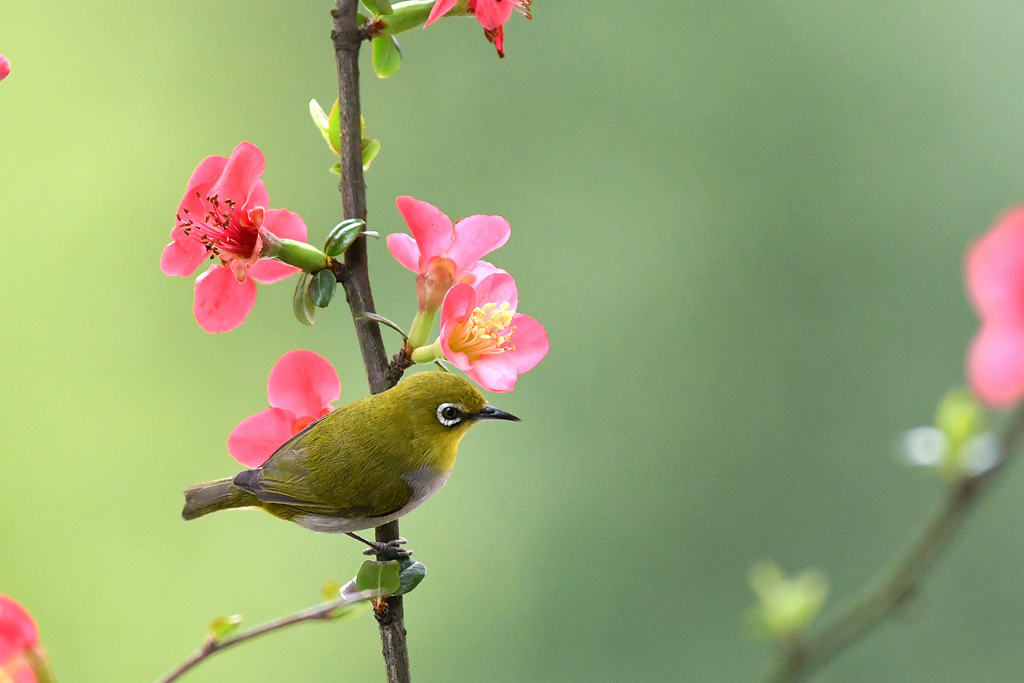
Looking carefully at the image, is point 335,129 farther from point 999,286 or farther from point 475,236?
point 999,286

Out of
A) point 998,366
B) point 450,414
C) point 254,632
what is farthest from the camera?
point 450,414

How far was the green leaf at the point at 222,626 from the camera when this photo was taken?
1.15 ft

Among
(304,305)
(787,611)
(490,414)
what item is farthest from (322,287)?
(787,611)

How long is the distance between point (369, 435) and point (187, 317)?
216 centimetres

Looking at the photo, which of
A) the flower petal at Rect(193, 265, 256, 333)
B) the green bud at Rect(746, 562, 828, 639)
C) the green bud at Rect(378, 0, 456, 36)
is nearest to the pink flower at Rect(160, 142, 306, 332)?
the flower petal at Rect(193, 265, 256, 333)

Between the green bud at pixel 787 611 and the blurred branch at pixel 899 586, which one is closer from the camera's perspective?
the blurred branch at pixel 899 586

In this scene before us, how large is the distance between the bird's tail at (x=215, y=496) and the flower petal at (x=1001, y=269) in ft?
1.35

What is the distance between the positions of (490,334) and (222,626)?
0.18 m

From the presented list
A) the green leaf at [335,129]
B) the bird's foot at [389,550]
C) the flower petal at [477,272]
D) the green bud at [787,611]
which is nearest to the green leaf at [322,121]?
the green leaf at [335,129]

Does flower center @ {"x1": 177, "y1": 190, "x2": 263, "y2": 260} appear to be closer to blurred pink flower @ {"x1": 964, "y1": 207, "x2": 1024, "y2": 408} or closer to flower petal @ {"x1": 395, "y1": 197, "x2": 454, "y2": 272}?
flower petal @ {"x1": 395, "y1": 197, "x2": 454, "y2": 272}

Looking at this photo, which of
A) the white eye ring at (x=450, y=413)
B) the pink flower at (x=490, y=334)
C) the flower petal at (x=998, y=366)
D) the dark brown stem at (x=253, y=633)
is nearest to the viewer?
the flower petal at (x=998, y=366)

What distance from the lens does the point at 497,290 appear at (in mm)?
446

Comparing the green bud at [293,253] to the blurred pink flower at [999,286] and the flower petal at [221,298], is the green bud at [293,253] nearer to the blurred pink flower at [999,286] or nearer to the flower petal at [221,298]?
the flower petal at [221,298]

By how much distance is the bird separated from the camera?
52 centimetres
